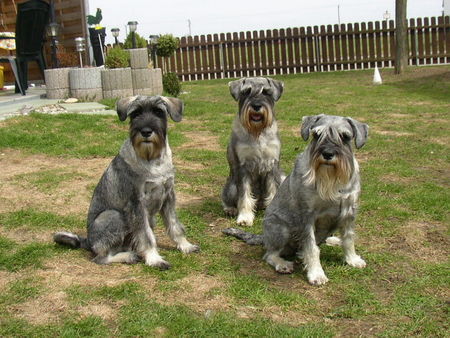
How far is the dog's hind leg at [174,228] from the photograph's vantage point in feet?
18.9

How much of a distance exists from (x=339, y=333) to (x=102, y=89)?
11.5m

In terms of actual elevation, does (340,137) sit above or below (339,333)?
above

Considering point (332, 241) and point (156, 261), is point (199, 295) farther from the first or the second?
point (332, 241)

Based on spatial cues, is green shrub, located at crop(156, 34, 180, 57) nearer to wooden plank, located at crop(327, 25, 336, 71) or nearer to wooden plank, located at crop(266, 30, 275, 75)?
wooden plank, located at crop(266, 30, 275, 75)

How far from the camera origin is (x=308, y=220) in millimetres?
5051

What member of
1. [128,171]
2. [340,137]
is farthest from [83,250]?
[340,137]

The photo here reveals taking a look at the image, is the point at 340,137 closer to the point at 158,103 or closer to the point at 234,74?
the point at 158,103

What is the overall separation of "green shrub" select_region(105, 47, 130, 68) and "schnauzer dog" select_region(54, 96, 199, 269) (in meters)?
9.60

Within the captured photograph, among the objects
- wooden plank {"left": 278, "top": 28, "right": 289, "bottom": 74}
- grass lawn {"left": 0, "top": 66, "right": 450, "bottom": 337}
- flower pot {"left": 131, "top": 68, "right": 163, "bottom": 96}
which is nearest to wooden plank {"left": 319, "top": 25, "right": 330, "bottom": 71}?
wooden plank {"left": 278, "top": 28, "right": 289, "bottom": 74}

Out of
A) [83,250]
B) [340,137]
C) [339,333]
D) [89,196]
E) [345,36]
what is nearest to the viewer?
[339,333]

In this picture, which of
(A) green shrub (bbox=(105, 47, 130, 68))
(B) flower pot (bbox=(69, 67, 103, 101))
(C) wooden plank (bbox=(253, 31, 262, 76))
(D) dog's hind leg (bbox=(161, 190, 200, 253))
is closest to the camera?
(D) dog's hind leg (bbox=(161, 190, 200, 253))

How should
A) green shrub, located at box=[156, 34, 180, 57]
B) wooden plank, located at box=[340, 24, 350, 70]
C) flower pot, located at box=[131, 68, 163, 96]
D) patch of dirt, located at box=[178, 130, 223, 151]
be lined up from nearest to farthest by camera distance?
patch of dirt, located at box=[178, 130, 223, 151] < flower pot, located at box=[131, 68, 163, 96] < green shrub, located at box=[156, 34, 180, 57] < wooden plank, located at box=[340, 24, 350, 70]

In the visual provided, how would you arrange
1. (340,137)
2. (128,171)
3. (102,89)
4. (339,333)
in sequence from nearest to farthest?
(339,333)
(340,137)
(128,171)
(102,89)

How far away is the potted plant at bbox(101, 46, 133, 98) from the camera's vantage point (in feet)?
47.0
